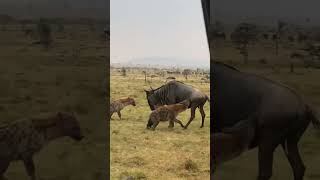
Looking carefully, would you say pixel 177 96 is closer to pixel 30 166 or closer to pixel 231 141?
pixel 30 166

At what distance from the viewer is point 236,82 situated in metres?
4.52

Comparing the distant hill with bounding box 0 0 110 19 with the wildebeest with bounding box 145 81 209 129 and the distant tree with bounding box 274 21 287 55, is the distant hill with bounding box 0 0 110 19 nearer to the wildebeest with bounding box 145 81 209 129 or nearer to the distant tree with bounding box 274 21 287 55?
the wildebeest with bounding box 145 81 209 129

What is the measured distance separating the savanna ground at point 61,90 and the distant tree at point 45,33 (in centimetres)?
21

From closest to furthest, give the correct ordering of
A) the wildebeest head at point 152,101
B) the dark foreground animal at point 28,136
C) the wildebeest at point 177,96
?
1. the dark foreground animal at point 28,136
2. the wildebeest at point 177,96
3. the wildebeest head at point 152,101

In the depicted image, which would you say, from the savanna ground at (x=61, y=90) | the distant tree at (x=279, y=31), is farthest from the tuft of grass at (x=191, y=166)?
the distant tree at (x=279, y=31)

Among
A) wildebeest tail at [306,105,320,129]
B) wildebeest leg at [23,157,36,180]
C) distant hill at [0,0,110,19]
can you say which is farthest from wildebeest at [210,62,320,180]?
distant hill at [0,0,110,19]

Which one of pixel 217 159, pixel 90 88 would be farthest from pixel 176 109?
pixel 217 159

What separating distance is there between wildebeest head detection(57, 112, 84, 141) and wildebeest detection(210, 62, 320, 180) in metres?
1.54

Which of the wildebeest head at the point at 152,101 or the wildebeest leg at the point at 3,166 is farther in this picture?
the wildebeest head at the point at 152,101

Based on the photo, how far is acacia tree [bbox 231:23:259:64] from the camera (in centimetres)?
1323

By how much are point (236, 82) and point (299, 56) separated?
314 inches

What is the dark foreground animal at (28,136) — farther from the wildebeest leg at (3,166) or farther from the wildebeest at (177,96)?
the wildebeest at (177,96)

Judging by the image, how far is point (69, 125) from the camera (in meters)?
5.04

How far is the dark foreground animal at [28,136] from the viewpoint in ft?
15.7
